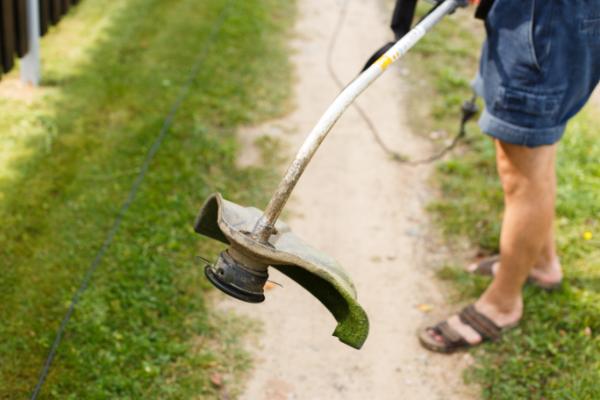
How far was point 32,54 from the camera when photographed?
186 inches

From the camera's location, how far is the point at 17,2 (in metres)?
4.45

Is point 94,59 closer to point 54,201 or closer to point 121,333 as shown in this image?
point 54,201

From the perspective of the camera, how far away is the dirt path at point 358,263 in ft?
9.76

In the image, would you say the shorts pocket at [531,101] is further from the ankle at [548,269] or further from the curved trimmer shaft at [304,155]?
the ankle at [548,269]

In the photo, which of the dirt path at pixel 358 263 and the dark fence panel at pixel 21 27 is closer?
the dirt path at pixel 358 263

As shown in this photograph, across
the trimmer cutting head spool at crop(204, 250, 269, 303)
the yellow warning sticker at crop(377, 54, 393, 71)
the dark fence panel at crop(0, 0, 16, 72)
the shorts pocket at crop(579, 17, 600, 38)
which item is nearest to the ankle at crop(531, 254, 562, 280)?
the shorts pocket at crop(579, 17, 600, 38)

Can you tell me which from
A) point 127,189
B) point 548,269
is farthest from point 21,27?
point 548,269

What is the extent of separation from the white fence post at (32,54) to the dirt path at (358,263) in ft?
4.63

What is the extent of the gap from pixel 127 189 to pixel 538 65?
2.20 m

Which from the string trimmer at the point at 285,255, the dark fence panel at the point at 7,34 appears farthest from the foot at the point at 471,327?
the dark fence panel at the point at 7,34

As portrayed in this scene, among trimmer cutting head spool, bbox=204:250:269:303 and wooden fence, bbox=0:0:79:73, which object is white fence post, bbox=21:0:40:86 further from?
trimmer cutting head spool, bbox=204:250:269:303

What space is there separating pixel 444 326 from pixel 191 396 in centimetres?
109

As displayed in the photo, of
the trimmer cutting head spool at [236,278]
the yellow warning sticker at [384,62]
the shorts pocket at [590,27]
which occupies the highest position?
the shorts pocket at [590,27]

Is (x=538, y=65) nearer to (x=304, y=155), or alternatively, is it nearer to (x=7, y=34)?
(x=304, y=155)
